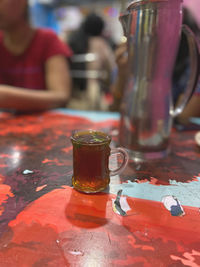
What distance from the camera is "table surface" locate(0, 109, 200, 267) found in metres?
0.29

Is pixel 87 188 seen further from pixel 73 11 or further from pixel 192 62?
pixel 73 11

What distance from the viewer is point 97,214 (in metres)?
0.37

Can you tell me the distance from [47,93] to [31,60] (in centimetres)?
33

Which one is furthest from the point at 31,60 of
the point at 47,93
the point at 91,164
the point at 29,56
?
the point at 91,164

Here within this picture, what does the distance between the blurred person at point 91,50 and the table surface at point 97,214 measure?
5.44 feet

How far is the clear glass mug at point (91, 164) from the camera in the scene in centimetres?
42

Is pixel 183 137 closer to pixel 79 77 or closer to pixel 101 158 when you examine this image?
pixel 101 158

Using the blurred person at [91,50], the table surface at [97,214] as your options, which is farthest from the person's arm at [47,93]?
the blurred person at [91,50]

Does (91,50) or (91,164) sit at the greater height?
(91,50)

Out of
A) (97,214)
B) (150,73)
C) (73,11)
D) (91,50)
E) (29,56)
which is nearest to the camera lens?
(97,214)

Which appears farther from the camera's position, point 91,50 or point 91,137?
point 91,50

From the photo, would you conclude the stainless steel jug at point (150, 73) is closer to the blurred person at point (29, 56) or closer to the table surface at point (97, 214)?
the table surface at point (97, 214)

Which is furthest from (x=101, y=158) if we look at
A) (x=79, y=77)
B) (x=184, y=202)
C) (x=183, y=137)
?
(x=79, y=77)

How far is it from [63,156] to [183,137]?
421 mm
